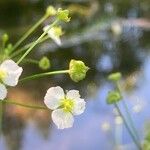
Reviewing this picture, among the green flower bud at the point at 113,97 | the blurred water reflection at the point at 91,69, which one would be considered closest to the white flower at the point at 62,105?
the green flower bud at the point at 113,97

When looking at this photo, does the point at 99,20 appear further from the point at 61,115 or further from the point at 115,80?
the point at 61,115

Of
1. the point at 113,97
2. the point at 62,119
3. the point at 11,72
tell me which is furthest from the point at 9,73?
the point at 113,97

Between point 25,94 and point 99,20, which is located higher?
point 99,20

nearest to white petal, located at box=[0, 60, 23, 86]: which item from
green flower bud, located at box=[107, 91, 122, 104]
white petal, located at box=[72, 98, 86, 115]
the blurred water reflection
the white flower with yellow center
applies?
the white flower with yellow center

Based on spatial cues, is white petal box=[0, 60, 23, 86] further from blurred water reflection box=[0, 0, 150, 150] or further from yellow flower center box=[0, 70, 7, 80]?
blurred water reflection box=[0, 0, 150, 150]

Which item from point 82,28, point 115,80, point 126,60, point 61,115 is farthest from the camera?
point 82,28

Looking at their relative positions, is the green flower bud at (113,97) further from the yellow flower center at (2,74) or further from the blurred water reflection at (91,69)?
the blurred water reflection at (91,69)

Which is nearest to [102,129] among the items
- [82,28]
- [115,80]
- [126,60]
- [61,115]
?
[126,60]
